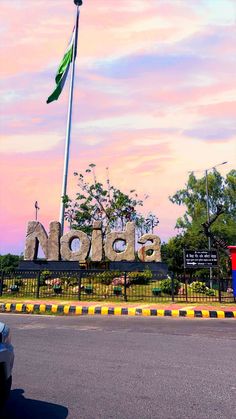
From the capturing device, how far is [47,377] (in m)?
5.54

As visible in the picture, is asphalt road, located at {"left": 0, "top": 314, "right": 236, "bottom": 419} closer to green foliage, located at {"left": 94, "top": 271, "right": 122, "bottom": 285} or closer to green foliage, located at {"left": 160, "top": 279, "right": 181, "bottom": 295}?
green foliage, located at {"left": 160, "top": 279, "right": 181, "bottom": 295}

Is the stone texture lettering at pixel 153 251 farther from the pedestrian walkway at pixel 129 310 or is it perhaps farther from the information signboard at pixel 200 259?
the pedestrian walkway at pixel 129 310

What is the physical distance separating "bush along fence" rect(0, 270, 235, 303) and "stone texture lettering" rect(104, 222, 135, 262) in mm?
3814

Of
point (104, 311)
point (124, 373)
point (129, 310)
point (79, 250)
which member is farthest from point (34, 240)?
point (124, 373)

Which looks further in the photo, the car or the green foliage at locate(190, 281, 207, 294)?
the green foliage at locate(190, 281, 207, 294)

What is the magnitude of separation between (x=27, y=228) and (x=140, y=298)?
11036 millimetres

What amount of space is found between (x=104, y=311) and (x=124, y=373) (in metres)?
8.47

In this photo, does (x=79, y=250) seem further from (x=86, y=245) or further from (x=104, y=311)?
(x=104, y=311)

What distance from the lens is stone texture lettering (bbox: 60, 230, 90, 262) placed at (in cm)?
2553

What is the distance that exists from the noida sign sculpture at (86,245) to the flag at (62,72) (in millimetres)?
10180

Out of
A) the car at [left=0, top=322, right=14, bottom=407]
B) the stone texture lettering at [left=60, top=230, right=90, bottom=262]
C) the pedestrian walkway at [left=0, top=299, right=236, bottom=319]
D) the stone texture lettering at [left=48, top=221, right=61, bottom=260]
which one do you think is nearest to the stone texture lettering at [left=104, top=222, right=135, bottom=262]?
the stone texture lettering at [left=60, top=230, right=90, bottom=262]

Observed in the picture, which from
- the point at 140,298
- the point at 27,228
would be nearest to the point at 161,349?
the point at 140,298

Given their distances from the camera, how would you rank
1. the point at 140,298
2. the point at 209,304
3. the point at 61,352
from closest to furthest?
1. the point at 61,352
2. the point at 209,304
3. the point at 140,298

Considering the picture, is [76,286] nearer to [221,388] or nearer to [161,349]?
[161,349]
